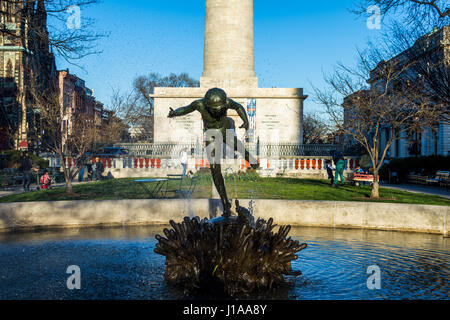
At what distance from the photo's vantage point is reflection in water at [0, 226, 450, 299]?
16.5ft

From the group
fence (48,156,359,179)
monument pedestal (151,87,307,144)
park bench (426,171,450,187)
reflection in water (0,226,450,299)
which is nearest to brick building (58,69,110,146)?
fence (48,156,359,179)

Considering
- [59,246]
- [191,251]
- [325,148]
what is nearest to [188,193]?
[59,246]

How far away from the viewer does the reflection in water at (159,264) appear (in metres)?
5.03

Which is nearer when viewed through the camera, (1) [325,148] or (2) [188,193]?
(2) [188,193]

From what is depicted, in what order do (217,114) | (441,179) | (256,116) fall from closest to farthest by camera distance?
(217,114) < (441,179) < (256,116)

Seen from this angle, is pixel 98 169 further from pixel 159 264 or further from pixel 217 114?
pixel 217 114

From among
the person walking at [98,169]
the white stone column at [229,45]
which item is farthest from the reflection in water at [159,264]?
the white stone column at [229,45]

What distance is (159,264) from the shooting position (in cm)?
636

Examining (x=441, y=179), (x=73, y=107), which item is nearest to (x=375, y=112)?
(x=441, y=179)

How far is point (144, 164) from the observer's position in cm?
2558

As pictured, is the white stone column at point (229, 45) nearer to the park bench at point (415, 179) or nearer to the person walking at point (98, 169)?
the person walking at point (98, 169)

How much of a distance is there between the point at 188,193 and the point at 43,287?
31.8 feet

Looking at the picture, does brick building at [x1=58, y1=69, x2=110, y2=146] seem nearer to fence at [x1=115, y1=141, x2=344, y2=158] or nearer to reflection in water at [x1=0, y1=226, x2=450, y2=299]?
fence at [x1=115, y1=141, x2=344, y2=158]
